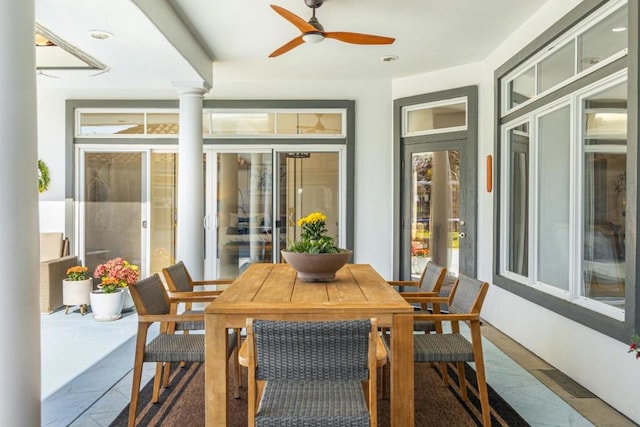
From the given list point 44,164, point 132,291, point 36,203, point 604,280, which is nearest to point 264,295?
point 132,291

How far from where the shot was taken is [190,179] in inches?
197

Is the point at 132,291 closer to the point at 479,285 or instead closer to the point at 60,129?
the point at 479,285

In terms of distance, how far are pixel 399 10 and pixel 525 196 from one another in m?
2.03

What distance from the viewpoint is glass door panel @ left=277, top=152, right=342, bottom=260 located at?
6.11 m

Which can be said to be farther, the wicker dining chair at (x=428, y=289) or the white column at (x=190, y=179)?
the white column at (x=190, y=179)

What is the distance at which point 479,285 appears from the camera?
8.32ft

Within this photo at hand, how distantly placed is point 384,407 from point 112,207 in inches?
190

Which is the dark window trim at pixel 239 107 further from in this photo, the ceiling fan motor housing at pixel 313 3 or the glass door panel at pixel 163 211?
the ceiling fan motor housing at pixel 313 3

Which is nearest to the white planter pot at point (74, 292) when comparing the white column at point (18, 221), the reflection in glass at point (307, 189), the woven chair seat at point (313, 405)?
the reflection in glass at point (307, 189)

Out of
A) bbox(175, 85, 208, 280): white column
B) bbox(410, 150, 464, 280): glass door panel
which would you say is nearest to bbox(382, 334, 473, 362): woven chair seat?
bbox(410, 150, 464, 280): glass door panel

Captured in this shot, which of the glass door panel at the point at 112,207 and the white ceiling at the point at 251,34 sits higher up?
the white ceiling at the point at 251,34

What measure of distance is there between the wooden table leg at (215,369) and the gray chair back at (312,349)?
0.42 m

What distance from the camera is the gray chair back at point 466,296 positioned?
2.48 metres

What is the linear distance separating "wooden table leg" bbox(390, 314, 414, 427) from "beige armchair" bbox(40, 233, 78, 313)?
4437mm
